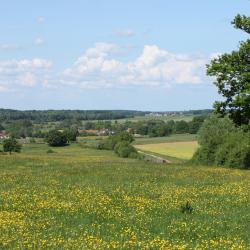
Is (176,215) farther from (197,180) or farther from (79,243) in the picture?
(197,180)

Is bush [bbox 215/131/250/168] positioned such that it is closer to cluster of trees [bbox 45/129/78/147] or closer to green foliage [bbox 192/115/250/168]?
green foliage [bbox 192/115/250/168]

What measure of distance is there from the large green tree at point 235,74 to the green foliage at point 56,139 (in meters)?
101

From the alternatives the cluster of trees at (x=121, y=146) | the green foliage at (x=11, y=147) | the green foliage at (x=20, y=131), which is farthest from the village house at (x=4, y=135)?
the green foliage at (x=11, y=147)

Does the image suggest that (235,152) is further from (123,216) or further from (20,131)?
(20,131)

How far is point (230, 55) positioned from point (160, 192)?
66.8ft

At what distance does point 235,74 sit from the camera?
41781 millimetres

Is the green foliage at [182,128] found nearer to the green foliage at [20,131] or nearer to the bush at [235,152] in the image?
the green foliage at [20,131]

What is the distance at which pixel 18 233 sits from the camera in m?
13.6

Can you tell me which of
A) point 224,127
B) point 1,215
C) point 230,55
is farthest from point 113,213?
point 224,127

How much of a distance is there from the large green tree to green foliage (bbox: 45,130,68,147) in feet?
331

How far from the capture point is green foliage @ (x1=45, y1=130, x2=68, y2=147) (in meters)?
140

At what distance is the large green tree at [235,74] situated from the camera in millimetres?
40938

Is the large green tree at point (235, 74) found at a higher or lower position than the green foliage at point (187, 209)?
higher

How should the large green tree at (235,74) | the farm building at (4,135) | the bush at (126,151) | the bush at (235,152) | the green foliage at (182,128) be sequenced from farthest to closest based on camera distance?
1. the green foliage at (182,128)
2. the farm building at (4,135)
3. the bush at (126,151)
4. the bush at (235,152)
5. the large green tree at (235,74)
